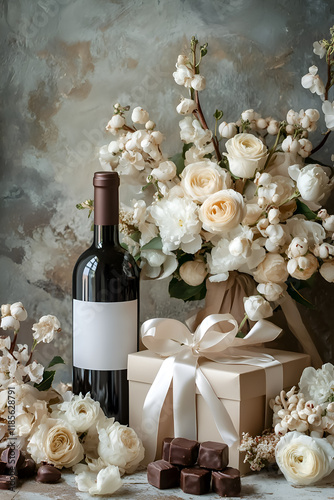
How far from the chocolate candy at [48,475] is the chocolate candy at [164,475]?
0.15 metres

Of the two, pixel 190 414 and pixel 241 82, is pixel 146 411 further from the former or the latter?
pixel 241 82

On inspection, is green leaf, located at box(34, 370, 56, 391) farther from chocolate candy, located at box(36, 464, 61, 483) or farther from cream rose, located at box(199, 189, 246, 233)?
cream rose, located at box(199, 189, 246, 233)

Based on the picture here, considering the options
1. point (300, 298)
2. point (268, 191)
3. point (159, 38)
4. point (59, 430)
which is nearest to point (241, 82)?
point (159, 38)

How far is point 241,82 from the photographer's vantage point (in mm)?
1479

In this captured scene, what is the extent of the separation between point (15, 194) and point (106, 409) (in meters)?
0.61

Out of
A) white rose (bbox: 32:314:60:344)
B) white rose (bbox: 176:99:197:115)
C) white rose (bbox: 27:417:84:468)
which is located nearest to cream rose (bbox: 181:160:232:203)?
white rose (bbox: 176:99:197:115)

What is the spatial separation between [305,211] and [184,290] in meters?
0.28

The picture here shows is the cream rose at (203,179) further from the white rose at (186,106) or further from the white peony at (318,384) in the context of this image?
the white peony at (318,384)

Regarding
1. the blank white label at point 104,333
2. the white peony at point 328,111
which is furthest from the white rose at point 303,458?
the white peony at point 328,111

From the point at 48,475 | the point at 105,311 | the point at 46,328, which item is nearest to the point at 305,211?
the point at 105,311

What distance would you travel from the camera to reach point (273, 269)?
123cm

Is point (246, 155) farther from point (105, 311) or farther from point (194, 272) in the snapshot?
point (105, 311)

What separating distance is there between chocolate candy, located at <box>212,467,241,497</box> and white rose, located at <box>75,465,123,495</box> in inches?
5.7

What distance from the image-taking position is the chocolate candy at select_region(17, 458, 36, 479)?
44.6 inches
